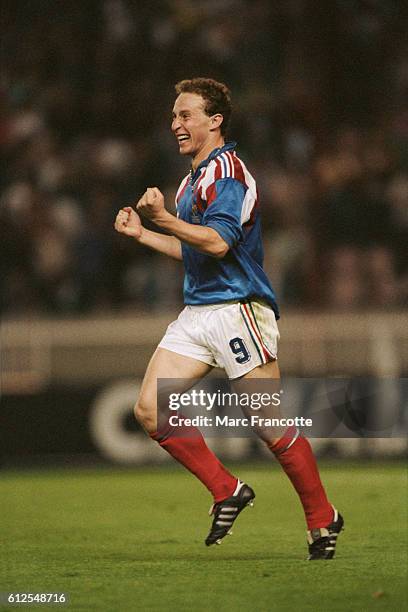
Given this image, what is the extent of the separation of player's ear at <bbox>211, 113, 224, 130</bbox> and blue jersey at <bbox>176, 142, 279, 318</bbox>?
101 millimetres

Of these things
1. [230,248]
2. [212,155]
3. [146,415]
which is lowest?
[146,415]

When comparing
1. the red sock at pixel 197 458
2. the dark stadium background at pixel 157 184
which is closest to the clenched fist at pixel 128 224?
the red sock at pixel 197 458

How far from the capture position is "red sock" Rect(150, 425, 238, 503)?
5.48m

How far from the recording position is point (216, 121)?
217 inches

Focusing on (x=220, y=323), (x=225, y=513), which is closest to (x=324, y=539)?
(x=225, y=513)

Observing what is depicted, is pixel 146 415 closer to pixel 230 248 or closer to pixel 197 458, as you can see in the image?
pixel 197 458

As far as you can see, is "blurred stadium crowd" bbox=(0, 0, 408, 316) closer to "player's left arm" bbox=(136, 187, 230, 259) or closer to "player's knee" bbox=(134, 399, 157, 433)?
"player's knee" bbox=(134, 399, 157, 433)

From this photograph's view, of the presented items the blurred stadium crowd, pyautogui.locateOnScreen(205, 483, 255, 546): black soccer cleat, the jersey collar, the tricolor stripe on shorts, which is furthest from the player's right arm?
the blurred stadium crowd


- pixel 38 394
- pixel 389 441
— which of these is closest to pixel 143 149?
pixel 38 394

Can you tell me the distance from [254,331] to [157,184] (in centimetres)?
723

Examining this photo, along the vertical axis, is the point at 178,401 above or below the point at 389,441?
above

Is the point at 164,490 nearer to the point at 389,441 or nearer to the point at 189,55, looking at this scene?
the point at 389,441

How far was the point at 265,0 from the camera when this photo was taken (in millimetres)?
13875

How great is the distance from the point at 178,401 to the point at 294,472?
0.58 meters
